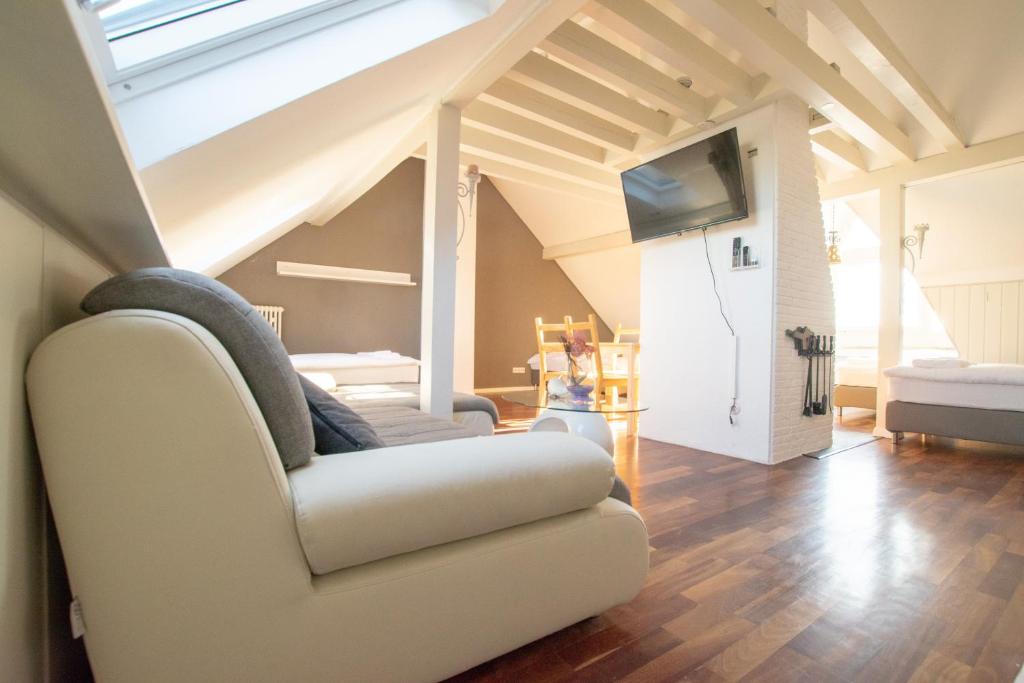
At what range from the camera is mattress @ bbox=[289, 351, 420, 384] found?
392 cm

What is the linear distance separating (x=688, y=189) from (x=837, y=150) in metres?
1.66

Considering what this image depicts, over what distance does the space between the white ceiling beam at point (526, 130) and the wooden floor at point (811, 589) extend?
2.65 metres

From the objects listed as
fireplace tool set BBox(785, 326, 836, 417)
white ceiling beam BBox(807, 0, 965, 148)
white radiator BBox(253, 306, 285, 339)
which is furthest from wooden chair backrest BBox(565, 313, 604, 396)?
white radiator BBox(253, 306, 285, 339)

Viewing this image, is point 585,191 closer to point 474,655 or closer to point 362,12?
point 362,12

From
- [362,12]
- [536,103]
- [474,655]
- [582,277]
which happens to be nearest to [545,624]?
[474,655]

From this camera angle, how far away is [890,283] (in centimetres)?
401

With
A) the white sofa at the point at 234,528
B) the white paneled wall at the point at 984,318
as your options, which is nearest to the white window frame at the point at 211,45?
the white sofa at the point at 234,528

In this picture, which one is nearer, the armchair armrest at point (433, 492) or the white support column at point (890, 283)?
the armchair armrest at point (433, 492)

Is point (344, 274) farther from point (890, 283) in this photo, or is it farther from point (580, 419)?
point (890, 283)

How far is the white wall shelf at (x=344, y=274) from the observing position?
5156mm

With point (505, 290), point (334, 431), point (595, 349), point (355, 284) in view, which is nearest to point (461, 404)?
point (595, 349)

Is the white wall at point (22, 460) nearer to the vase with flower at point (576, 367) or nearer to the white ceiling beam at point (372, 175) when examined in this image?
the vase with flower at point (576, 367)

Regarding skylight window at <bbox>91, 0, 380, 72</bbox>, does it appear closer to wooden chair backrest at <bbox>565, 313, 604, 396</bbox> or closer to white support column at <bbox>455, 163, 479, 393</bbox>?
wooden chair backrest at <bbox>565, 313, 604, 396</bbox>

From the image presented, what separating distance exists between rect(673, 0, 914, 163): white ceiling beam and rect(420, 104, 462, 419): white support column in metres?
1.35
